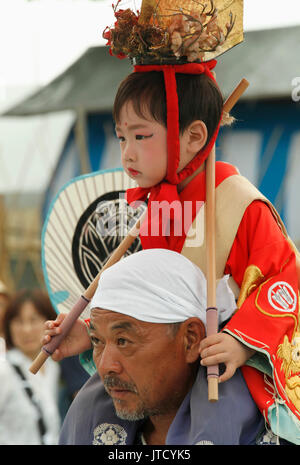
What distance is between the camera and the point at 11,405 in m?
3.99

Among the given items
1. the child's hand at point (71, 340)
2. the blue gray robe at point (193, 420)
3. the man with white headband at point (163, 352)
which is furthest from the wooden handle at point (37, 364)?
the man with white headband at point (163, 352)

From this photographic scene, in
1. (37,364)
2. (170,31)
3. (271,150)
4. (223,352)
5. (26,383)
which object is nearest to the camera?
(223,352)

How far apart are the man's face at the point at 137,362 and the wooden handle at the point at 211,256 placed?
0.37 feet

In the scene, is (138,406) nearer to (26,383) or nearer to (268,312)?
(268,312)

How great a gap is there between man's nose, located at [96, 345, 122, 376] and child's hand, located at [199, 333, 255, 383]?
0.74 feet

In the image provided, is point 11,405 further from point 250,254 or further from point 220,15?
point 220,15

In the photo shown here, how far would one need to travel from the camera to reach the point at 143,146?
204 cm

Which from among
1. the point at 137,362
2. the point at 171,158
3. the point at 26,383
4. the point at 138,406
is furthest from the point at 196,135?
the point at 26,383

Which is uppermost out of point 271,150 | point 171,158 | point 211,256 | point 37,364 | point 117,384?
point 171,158

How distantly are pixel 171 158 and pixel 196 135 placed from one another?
0.11m

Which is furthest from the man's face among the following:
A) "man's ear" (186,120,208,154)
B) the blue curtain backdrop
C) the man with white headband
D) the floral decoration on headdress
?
the blue curtain backdrop

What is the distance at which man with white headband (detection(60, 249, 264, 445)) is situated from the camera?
1.91 m

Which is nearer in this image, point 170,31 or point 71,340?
point 170,31

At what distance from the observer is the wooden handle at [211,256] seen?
1863 mm
